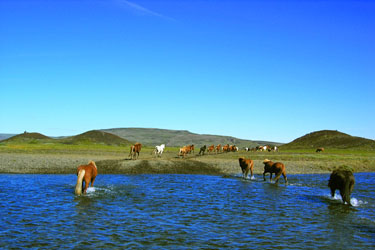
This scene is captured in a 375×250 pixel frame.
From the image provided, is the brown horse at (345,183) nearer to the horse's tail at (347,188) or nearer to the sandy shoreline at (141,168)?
the horse's tail at (347,188)

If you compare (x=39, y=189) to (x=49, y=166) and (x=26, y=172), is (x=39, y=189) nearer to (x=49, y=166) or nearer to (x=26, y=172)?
(x=26, y=172)

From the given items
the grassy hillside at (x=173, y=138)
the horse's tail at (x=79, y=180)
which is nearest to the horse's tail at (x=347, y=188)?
the horse's tail at (x=79, y=180)

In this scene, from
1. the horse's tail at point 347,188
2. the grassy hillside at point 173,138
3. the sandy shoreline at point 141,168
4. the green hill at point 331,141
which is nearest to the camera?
the horse's tail at point 347,188

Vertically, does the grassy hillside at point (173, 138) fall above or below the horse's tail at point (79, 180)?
above

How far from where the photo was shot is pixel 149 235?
10352 millimetres

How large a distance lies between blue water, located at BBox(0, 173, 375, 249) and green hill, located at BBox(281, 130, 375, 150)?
2785 inches

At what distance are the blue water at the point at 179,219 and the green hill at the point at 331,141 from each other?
7075 cm

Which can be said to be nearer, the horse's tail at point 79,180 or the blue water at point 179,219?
the blue water at point 179,219

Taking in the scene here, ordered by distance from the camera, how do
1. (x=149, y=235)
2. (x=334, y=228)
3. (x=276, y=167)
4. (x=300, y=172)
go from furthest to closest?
1. (x=300, y=172)
2. (x=276, y=167)
3. (x=334, y=228)
4. (x=149, y=235)

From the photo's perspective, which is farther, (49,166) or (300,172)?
(300,172)

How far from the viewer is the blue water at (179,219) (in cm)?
973

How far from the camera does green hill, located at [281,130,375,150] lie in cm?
8326

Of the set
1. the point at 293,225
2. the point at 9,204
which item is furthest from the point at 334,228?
the point at 9,204

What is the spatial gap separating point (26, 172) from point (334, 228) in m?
25.3
